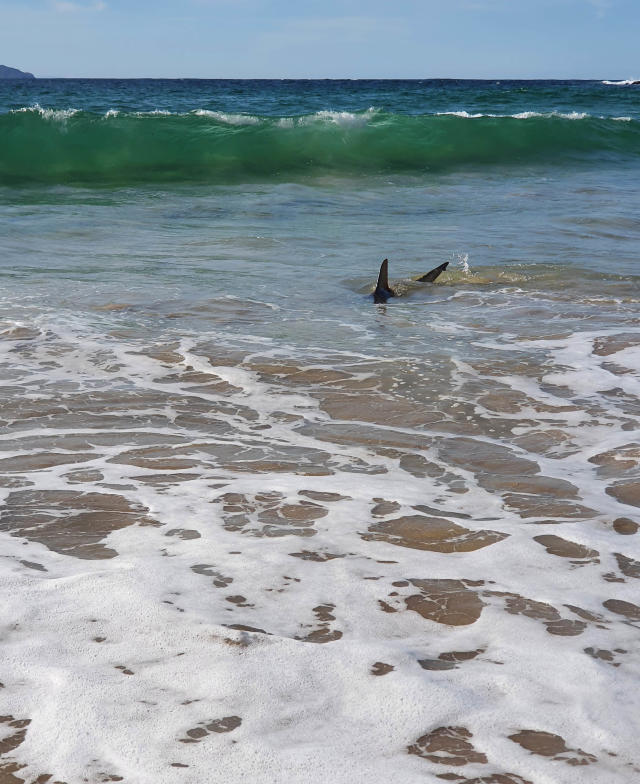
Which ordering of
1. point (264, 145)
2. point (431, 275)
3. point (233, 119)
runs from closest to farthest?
point (431, 275), point (264, 145), point (233, 119)

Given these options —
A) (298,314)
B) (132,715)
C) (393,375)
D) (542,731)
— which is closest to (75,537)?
(132,715)

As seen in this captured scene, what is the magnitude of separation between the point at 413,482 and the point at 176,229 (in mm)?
7225

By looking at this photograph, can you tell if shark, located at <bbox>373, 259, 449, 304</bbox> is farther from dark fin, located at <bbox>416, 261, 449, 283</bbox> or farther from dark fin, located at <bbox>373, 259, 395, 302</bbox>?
dark fin, located at <bbox>416, 261, 449, 283</bbox>

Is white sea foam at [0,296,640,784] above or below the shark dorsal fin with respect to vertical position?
below

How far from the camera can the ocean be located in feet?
6.48

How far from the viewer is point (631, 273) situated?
7.69m

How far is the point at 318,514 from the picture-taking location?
312 cm

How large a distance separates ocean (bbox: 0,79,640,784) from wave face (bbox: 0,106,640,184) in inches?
345

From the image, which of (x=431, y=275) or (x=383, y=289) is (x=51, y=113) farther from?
(x=383, y=289)

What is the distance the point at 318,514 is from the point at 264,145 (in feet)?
54.3

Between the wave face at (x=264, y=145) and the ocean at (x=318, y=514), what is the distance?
876 centimetres
